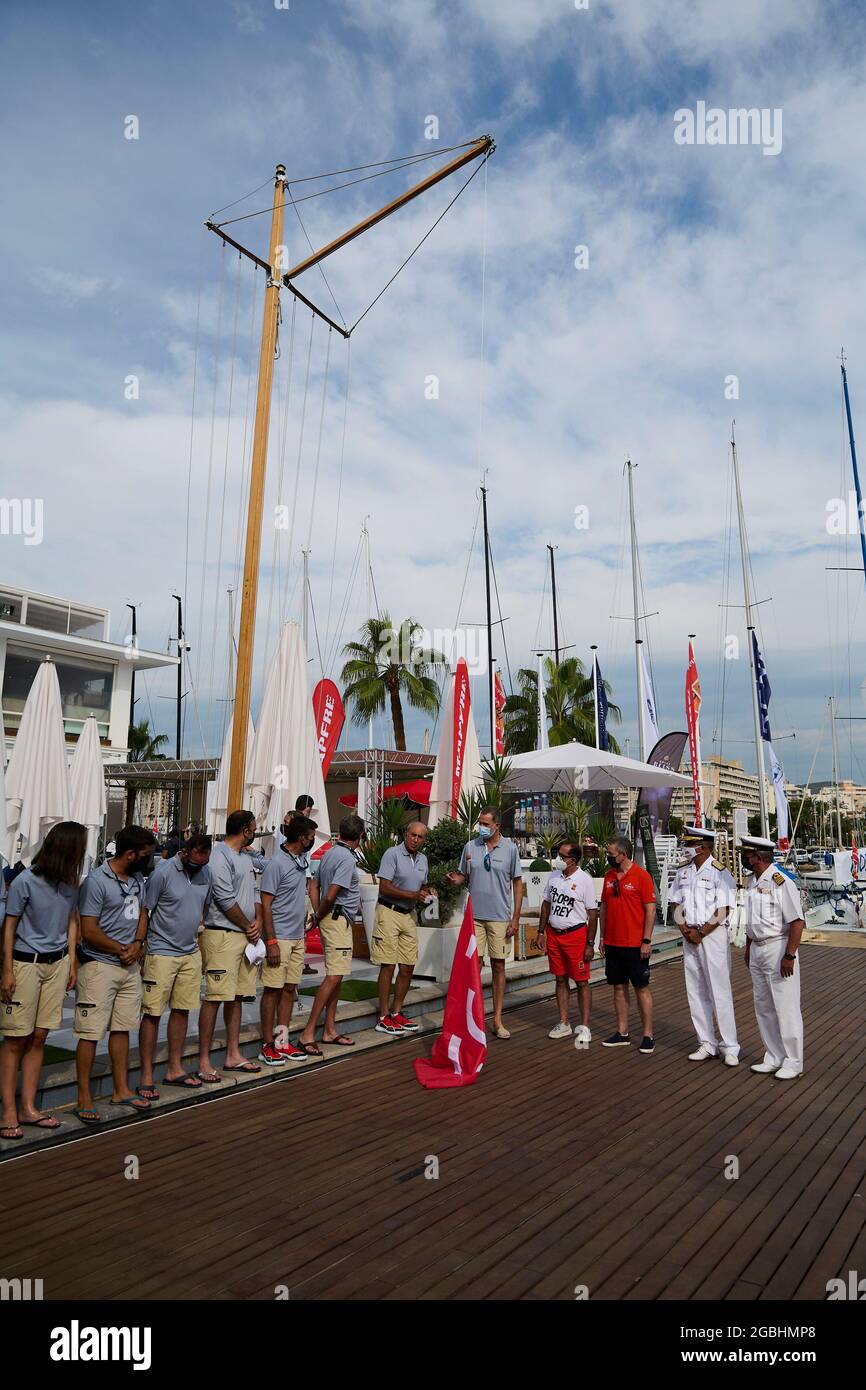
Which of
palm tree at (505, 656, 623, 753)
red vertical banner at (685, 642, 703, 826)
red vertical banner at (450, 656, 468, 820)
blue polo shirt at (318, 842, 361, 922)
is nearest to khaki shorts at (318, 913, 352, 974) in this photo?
blue polo shirt at (318, 842, 361, 922)

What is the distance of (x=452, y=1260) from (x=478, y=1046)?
2.98 metres

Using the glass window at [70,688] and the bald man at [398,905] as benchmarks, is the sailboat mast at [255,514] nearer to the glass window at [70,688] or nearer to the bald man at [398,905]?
the bald man at [398,905]

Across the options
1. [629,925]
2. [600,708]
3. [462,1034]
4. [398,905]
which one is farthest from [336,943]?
[600,708]

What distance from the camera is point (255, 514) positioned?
9.16 meters

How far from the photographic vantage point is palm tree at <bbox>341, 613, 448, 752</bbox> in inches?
1224

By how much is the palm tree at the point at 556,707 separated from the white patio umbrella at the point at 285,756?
25461 millimetres

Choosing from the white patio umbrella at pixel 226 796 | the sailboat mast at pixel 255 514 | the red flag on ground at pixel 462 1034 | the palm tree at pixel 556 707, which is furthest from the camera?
the palm tree at pixel 556 707

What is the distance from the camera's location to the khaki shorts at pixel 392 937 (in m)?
7.57

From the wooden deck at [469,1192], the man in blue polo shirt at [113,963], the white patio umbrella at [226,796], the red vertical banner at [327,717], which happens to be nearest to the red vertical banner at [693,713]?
the red vertical banner at [327,717]

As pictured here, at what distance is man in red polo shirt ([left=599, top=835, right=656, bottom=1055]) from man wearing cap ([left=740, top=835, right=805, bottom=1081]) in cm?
86

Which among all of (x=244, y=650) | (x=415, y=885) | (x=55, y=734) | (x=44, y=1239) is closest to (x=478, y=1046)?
(x=415, y=885)

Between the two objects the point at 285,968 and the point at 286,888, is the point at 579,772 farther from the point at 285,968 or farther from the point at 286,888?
the point at 285,968

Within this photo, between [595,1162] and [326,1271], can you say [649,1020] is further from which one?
[326,1271]

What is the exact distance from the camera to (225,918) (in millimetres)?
6266
